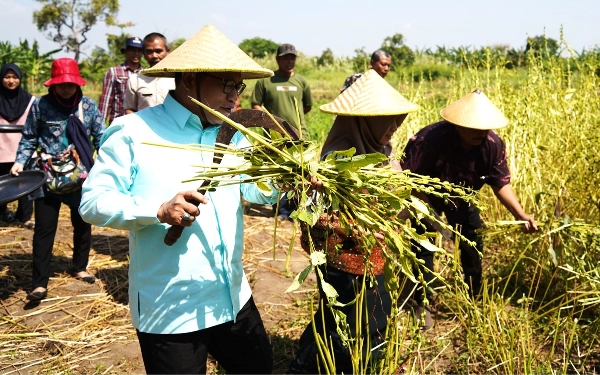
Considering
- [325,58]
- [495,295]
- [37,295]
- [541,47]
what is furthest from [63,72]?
[325,58]

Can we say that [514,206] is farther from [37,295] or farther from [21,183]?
[37,295]

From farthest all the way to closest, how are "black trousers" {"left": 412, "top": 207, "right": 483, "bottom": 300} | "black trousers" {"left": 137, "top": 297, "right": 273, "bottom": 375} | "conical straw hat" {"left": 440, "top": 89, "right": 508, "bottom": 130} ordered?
"black trousers" {"left": 412, "top": 207, "right": 483, "bottom": 300}, "conical straw hat" {"left": 440, "top": 89, "right": 508, "bottom": 130}, "black trousers" {"left": 137, "top": 297, "right": 273, "bottom": 375}

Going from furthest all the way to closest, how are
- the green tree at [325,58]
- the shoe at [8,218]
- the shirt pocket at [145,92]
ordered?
the green tree at [325,58] → the shoe at [8,218] → the shirt pocket at [145,92]

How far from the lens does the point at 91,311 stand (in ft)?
11.8

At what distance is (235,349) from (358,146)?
0.95 meters

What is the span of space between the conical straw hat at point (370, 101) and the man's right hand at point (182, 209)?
888 mm

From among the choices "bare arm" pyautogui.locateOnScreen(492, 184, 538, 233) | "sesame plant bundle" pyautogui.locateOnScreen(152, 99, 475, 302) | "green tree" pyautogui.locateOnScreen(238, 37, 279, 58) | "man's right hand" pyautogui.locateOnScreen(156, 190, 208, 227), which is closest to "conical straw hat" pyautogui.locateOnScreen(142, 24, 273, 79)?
"sesame plant bundle" pyautogui.locateOnScreen(152, 99, 475, 302)

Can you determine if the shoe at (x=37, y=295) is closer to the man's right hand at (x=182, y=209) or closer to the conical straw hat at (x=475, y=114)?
the man's right hand at (x=182, y=209)

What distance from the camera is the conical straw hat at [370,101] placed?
7.21 ft

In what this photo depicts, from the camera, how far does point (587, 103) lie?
13.8ft

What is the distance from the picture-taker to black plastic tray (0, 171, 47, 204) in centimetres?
316

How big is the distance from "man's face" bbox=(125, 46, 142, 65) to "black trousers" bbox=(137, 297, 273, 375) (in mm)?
3587

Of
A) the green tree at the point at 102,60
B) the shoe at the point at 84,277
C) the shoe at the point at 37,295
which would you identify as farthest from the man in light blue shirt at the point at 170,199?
the green tree at the point at 102,60

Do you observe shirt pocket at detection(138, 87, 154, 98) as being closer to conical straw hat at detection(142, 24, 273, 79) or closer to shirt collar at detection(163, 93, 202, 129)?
conical straw hat at detection(142, 24, 273, 79)
